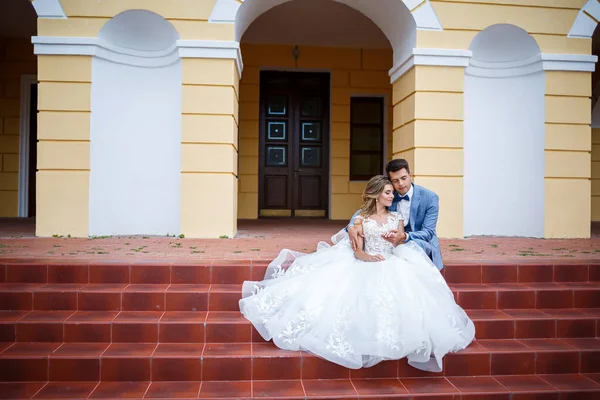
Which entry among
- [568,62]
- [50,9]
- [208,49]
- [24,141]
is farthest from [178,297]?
[24,141]

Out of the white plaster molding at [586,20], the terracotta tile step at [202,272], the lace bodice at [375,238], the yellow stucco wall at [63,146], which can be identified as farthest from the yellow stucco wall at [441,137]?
the yellow stucco wall at [63,146]

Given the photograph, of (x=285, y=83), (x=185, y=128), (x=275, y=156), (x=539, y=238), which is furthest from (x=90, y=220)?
(x=539, y=238)

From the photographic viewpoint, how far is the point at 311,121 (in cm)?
1014

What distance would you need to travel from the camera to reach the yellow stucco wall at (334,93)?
9.77 metres

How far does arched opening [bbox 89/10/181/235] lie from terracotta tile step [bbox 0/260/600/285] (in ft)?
7.27

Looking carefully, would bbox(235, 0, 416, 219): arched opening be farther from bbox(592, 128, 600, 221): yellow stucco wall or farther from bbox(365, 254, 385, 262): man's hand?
bbox(365, 254, 385, 262): man's hand

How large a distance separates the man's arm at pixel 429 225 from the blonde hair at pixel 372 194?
371 millimetres

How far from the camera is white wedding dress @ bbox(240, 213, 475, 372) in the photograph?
10.1 ft

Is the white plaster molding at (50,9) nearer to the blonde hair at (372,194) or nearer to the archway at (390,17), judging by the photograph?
the archway at (390,17)

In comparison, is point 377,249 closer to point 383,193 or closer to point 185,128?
point 383,193

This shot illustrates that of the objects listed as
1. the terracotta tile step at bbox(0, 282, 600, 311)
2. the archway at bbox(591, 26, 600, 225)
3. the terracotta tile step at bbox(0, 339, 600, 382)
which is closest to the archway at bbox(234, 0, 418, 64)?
the terracotta tile step at bbox(0, 282, 600, 311)

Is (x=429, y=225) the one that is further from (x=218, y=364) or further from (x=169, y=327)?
(x=169, y=327)

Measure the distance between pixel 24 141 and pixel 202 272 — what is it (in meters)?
7.21

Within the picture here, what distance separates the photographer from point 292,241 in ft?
19.2
